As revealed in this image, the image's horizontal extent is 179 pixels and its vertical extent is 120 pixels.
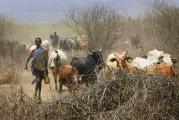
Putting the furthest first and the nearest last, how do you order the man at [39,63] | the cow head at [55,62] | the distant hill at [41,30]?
the distant hill at [41,30] → the cow head at [55,62] → the man at [39,63]

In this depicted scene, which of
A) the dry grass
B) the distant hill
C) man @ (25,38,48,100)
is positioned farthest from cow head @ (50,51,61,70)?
the distant hill

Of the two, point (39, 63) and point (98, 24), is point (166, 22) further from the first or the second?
point (39, 63)

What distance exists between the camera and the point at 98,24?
36906 mm

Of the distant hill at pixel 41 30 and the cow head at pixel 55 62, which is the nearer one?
the cow head at pixel 55 62

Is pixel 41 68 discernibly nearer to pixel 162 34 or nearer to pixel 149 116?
pixel 149 116

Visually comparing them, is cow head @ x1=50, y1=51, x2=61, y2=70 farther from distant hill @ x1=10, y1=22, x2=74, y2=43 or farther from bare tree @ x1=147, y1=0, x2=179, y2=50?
distant hill @ x1=10, y1=22, x2=74, y2=43

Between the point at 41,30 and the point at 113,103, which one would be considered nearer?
the point at 113,103

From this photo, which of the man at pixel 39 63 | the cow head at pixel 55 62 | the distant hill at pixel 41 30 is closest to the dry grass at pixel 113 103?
the man at pixel 39 63

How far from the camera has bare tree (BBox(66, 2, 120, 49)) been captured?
1437 inches

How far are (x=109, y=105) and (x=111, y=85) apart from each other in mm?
424

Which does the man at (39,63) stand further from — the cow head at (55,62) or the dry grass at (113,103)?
the dry grass at (113,103)

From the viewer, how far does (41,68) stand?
63.9ft

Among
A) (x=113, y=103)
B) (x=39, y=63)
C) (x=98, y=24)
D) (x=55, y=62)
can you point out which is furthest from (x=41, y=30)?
(x=113, y=103)

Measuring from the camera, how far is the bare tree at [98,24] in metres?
36.5
